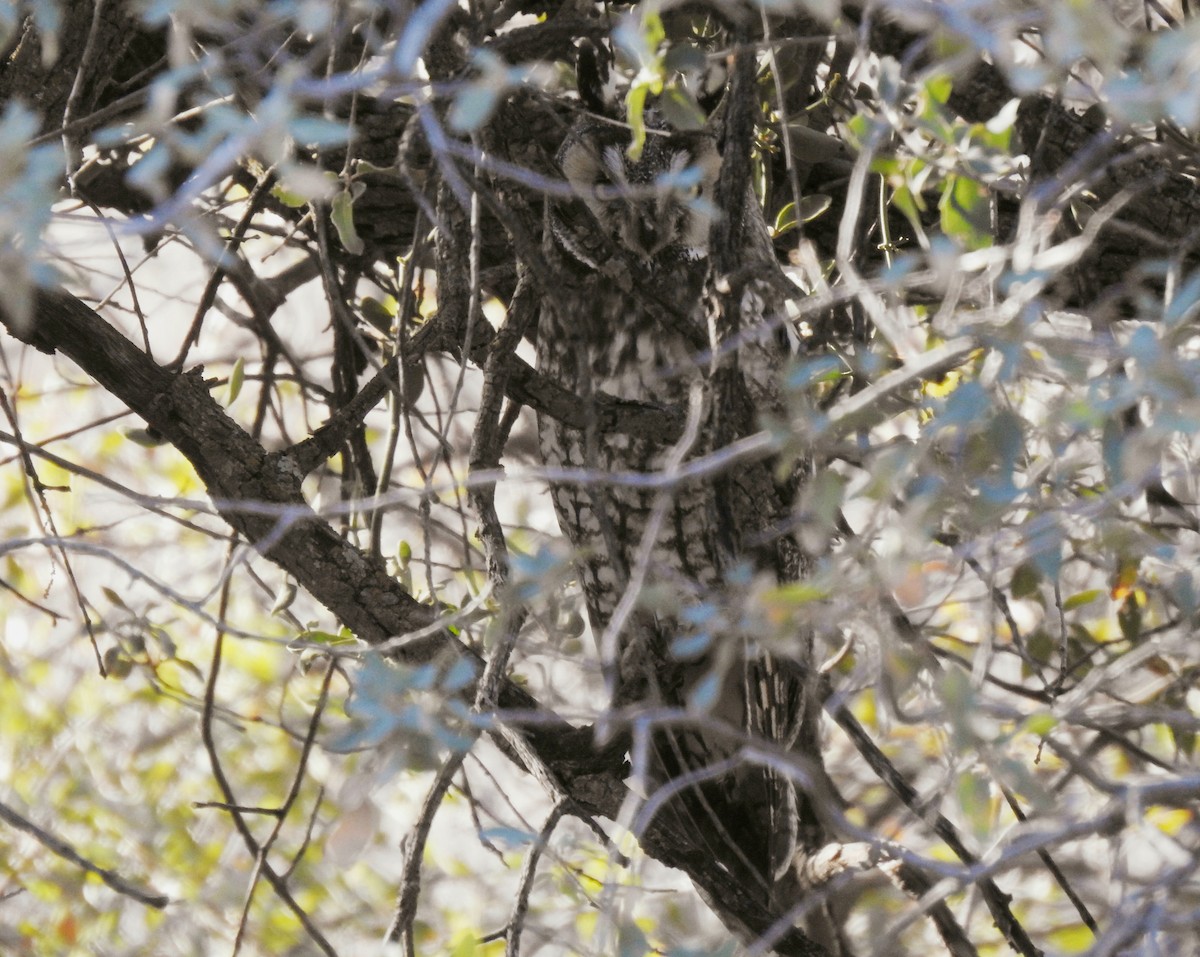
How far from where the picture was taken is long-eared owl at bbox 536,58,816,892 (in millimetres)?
1720

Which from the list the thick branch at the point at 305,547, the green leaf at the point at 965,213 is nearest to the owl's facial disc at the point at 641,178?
the thick branch at the point at 305,547

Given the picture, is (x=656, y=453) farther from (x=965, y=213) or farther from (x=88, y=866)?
(x=88, y=866)

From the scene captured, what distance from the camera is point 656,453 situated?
1.82 meters

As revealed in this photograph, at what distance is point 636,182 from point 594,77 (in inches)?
6.7

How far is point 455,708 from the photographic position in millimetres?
882

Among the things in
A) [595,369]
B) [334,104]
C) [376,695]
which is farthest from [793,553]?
[376,695]

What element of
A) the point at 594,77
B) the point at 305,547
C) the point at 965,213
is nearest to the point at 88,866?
the point at 305,547

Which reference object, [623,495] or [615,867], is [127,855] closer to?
[623,495]

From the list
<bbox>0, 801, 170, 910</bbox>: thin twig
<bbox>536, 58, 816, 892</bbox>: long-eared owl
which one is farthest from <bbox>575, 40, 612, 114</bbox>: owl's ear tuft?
<bbox>0, 801, 170, 910</bbox>: thin twig

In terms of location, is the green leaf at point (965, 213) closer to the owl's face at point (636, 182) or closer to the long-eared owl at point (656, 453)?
the long-eared owl at point (656, 453)

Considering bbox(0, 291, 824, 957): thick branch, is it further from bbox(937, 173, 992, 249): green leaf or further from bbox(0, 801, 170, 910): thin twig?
bbox(937, 173, 992, 249): green leaf

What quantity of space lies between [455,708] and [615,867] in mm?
174

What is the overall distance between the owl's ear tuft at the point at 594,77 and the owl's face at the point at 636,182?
8 centimetres

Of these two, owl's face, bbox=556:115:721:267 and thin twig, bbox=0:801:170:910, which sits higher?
owl's face, bbox=556:115:721:267
